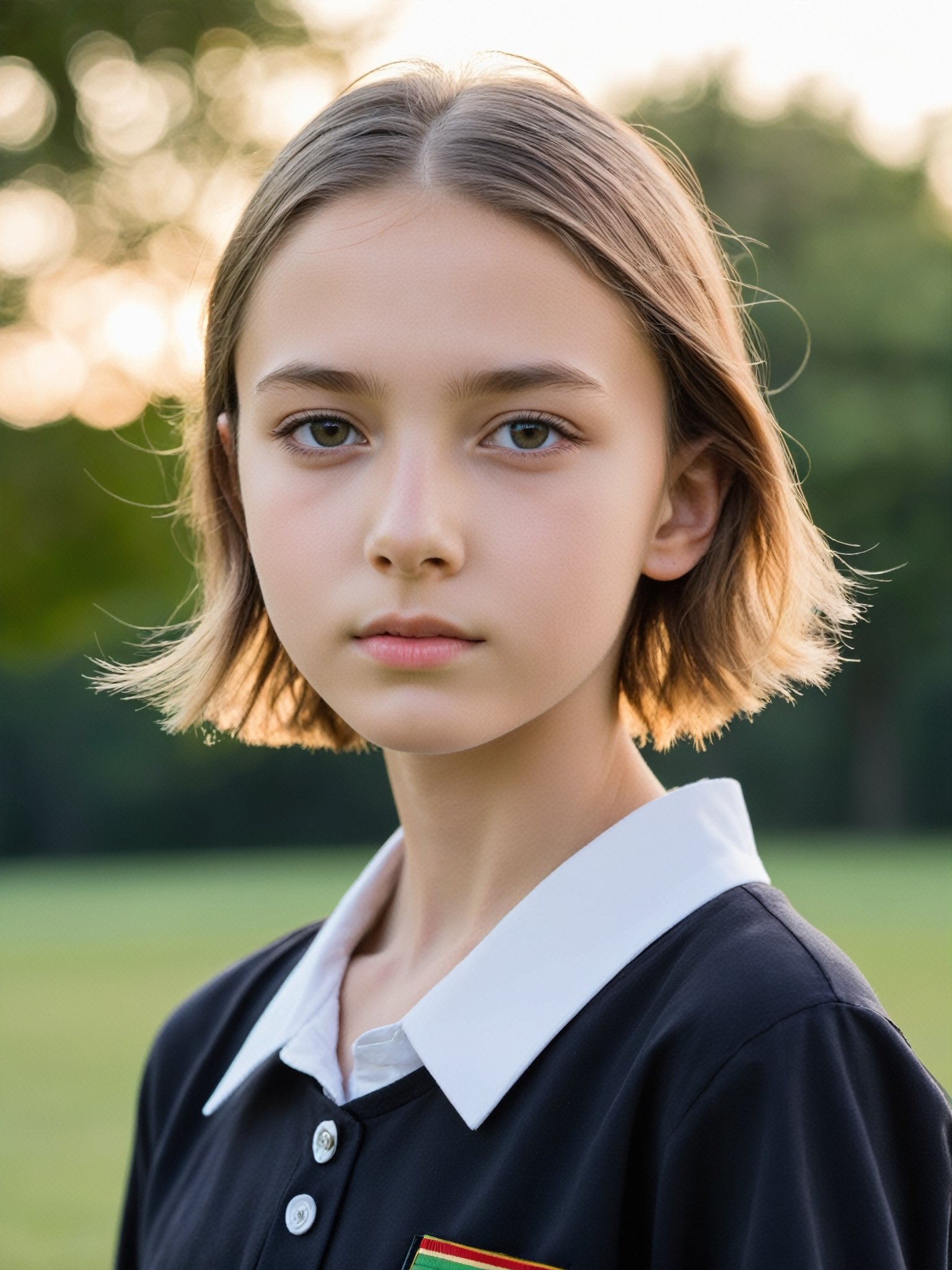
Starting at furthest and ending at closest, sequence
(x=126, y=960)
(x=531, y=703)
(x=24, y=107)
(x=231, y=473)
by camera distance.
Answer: (x=126, y=960) → (x=24, y=107) → (x=231, y=473) → (x=531, y=703)

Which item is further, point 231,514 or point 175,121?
point 175,121

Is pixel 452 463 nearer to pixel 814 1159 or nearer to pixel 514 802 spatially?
pixel 514 802

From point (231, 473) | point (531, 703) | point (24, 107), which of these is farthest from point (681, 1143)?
point (24, 107)

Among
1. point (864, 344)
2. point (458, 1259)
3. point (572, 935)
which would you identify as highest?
point (864, 344)

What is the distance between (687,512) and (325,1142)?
720mm

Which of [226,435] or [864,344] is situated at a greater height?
[864,344]

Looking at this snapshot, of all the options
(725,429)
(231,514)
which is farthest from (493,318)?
Answer: (231,514)

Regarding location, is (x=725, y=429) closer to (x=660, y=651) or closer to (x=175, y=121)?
(x=660, y=651)

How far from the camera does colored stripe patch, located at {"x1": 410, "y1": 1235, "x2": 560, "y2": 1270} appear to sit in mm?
1230

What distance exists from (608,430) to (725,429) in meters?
0.21

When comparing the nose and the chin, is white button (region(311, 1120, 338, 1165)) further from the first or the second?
the nose

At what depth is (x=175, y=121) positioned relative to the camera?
660 cm

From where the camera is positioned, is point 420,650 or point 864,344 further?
point 864,344

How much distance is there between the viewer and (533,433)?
1359mm
